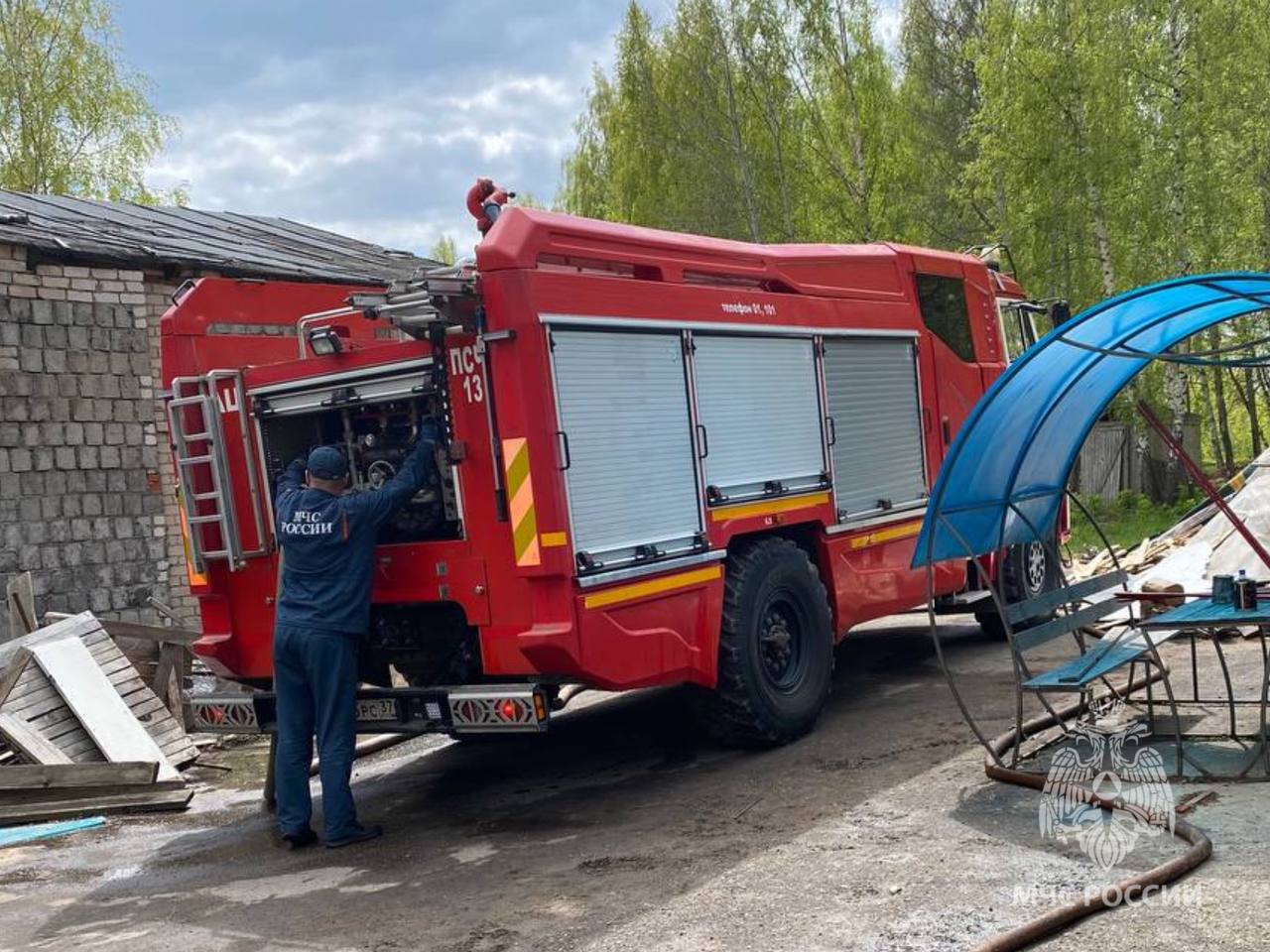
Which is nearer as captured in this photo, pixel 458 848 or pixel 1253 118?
pixel 458 848

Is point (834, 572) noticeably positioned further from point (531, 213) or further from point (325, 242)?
point (325, 242)

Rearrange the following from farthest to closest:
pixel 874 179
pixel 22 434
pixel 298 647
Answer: pixel 874 179 < pixel 22 434 < pixel 298 647

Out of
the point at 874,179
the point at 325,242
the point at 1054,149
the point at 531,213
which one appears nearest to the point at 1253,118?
the point at 1054,149

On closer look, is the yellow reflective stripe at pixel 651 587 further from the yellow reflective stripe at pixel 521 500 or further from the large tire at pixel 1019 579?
the large tire at pixel 1019 579

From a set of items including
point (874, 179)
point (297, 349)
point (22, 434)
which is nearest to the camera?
point (297, 349)

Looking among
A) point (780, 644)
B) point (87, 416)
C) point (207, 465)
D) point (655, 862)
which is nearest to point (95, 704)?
point (207, 465)

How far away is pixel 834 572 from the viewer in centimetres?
785

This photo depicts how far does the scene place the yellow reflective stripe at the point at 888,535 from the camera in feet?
26.7

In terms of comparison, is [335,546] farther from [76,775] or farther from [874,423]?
[874,423]

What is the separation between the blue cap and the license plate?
115cm

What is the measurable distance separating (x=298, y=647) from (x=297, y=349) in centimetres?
204

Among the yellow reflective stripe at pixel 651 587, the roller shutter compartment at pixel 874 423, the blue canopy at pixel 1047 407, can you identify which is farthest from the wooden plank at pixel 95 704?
the blue canopy at pixel 1047 407

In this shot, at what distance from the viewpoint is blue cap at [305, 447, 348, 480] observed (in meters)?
6.35

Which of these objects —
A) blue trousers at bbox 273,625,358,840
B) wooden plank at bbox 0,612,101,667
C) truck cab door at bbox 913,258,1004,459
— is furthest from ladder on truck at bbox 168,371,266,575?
truck cab door at bbox 913,258,1004,459
